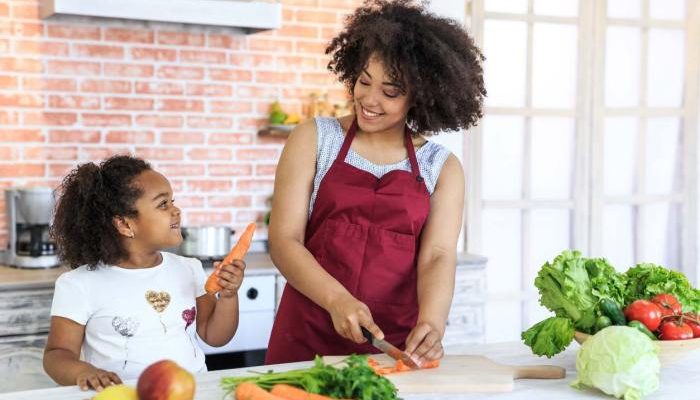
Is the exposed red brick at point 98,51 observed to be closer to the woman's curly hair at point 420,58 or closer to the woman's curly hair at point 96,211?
the woman's curly hair at point 96,211

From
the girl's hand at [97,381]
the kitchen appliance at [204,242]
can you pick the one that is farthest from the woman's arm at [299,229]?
the kitchen appliance at [204,242]

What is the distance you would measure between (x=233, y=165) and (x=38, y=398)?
99.1 inches

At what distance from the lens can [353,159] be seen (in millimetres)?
2479

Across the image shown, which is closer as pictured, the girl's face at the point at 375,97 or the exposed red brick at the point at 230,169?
the girl's face at the point at 375,97

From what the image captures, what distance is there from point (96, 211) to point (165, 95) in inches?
67.9

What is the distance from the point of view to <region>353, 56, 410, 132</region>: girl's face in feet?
7.74

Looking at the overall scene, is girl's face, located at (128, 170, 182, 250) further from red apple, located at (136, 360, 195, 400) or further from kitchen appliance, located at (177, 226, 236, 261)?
kitchen appliance, located at (177, 226, 236, 261)

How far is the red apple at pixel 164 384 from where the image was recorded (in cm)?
148

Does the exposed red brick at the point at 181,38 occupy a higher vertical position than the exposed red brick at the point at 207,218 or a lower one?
higher

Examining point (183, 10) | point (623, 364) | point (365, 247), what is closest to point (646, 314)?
point (623, 364)

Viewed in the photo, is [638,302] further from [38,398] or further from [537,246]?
[537,246]

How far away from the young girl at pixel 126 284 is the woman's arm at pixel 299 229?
127mm

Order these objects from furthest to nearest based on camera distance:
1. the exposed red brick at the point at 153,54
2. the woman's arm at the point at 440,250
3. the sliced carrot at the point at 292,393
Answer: the exposed red brick at the point at 153,54 → the woman's arm at the point at 440,250 → the sliced carrot at the point at 292,393

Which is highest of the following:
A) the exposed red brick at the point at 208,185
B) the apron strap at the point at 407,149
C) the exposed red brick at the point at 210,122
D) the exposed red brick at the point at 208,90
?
the exposed red brick at the point at 208,90
